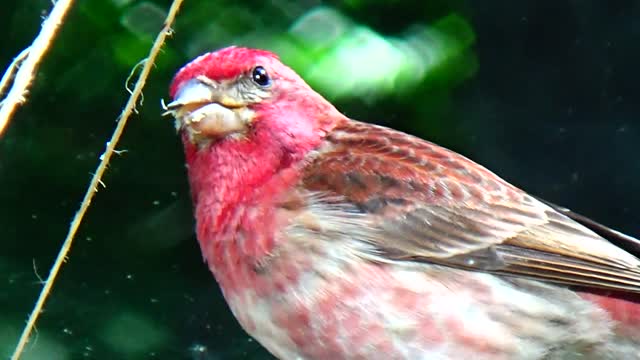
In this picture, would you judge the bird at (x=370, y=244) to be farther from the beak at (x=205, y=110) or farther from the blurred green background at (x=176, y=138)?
the blurred green background at (x=176, y=138)

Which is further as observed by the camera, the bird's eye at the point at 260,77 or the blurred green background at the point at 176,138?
the blurred green background at the point at 176,138

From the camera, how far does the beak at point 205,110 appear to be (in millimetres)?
2859

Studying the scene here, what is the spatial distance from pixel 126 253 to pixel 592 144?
1.69m

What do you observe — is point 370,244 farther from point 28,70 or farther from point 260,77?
point 28,70

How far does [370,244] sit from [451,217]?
0.83ft

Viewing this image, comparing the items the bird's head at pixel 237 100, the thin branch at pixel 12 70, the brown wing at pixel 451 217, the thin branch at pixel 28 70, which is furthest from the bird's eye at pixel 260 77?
the thin branch at pixel 28 70

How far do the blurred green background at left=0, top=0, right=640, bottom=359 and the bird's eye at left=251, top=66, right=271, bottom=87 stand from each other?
970 mm

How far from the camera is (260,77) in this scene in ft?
9.93

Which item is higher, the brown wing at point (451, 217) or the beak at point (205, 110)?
the beak at point (205, 110)

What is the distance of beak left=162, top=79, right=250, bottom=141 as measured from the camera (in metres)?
2.86

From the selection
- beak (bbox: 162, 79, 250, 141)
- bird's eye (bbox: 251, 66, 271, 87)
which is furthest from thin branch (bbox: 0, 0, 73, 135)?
bird's eye (bbox: 251, 66, 271, 87)

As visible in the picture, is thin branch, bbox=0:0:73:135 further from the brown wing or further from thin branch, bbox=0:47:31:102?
the brown wing

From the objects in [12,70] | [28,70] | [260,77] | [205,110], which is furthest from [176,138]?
[28,70]

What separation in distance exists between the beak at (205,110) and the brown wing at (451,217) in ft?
0.75
